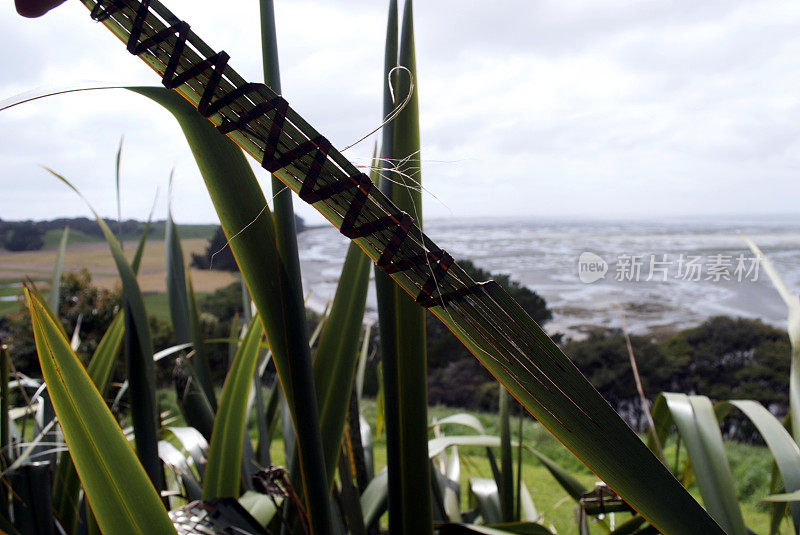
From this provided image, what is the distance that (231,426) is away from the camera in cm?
35

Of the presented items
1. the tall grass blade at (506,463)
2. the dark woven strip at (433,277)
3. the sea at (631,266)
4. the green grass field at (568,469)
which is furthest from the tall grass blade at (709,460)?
the sea at (631,266)

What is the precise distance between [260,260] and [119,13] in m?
0.10

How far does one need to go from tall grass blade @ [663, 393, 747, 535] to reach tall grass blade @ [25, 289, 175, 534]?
0.34 meters

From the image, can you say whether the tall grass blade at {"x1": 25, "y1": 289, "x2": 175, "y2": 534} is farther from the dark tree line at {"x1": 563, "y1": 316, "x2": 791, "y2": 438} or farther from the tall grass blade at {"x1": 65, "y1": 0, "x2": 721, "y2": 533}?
the dark tree line at {"x1": 563, "y1": 316, "x2": 791, "y2": 438}

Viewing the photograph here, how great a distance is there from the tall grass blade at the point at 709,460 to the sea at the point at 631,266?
1421 mm

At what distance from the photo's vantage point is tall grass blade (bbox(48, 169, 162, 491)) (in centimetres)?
31

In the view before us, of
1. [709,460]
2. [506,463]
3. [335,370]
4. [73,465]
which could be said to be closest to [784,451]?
[709,460]

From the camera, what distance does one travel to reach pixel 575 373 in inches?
5.2

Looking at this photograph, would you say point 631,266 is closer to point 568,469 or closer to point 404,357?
point 568,469

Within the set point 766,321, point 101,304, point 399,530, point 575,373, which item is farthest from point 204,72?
point 101,304

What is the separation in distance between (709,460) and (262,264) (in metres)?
0.34

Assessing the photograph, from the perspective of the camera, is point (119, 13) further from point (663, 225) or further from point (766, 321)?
point (766, 321)

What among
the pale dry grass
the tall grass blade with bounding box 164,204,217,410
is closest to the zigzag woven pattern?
the tall grass blade with bounding box 164,204,217,410

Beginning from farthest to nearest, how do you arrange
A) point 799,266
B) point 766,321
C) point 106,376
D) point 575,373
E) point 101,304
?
point 101,304
point 766,321
point 799,266
point 106,376
point 575,373
